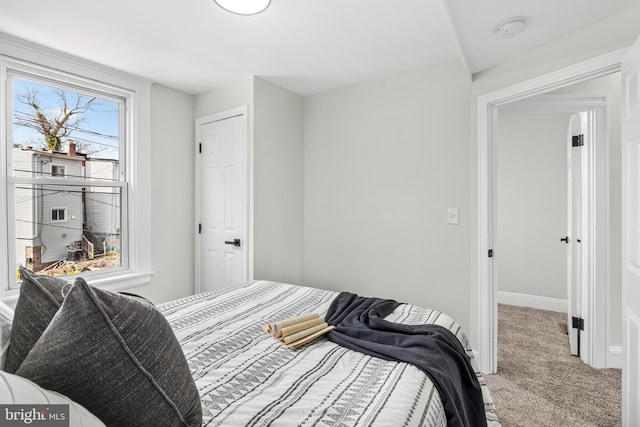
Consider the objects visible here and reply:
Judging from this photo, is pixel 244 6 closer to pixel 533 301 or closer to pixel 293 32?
pixel 293 32

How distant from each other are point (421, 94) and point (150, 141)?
247 cm

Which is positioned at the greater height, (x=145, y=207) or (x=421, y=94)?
(x=421, y=94)

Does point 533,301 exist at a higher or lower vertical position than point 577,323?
lower

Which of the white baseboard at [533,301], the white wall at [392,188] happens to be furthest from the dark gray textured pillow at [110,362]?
the white baseboard at [533,301]

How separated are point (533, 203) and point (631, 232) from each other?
2.92 metres

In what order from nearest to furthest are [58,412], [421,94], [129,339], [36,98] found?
1. [58,412]
2. [129,339]
3. [36,98]
4. [421,94]

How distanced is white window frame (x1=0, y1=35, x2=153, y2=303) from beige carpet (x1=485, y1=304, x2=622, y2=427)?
3028 mm

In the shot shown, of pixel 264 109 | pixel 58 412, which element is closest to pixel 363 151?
pixel 264 109

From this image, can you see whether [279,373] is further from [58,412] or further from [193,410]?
[58,412]

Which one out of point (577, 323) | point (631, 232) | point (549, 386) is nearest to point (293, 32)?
point (631, 232)

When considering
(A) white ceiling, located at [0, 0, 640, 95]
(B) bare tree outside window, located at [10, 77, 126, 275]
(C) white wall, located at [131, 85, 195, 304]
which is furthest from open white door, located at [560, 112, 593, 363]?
(B) bare tree outside window, located at [10, 77, 126, 275]

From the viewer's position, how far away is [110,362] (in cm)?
67

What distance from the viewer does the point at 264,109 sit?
302 cm

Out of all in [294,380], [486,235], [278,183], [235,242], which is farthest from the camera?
[278,183]
